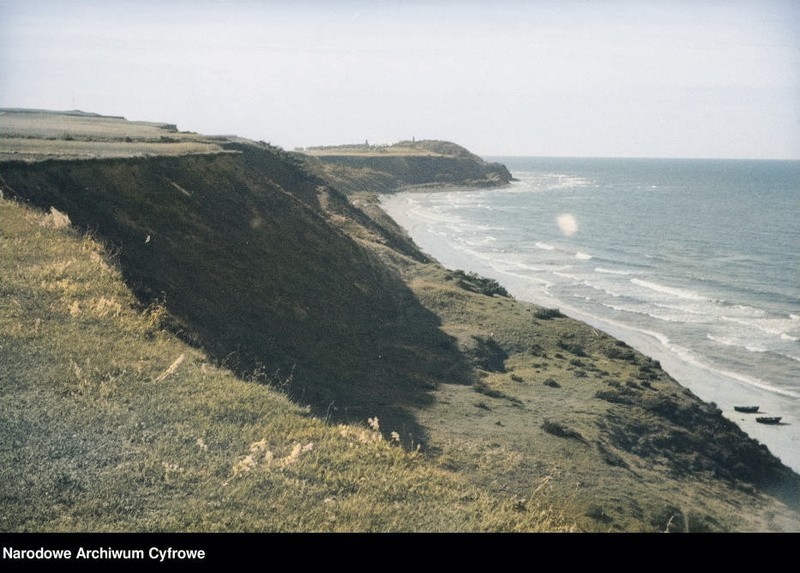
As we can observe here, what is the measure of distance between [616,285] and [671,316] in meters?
11.8

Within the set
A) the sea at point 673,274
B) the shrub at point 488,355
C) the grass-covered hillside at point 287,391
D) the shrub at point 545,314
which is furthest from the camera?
the shrub at point 545,314

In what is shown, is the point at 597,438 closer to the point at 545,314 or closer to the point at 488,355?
the point at 488,355

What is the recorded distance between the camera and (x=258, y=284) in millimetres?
30750

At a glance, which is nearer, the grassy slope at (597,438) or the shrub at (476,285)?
the grassy slope at (597,438)

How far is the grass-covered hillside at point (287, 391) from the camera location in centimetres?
1116

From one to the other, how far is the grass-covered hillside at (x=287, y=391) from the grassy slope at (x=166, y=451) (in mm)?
51

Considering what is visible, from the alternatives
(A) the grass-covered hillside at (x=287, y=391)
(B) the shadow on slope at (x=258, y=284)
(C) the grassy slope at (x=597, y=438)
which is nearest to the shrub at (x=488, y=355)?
(C) the grassy slope at (x=597, y=438)

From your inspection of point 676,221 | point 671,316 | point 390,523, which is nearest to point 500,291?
point 671,316

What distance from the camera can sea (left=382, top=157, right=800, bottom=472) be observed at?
3925cm

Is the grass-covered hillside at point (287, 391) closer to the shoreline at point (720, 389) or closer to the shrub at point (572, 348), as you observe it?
the shrub at point (572, 348)

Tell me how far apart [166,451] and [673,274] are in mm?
66922

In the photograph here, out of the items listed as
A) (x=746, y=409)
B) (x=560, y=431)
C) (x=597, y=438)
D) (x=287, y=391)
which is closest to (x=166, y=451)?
(x=287, y=391)

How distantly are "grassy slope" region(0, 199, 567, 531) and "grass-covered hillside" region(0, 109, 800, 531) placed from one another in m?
0.05
